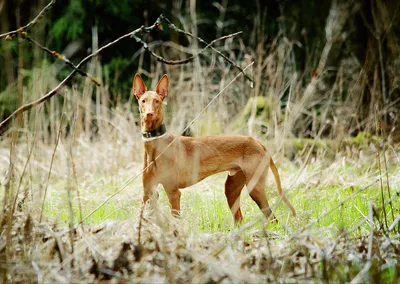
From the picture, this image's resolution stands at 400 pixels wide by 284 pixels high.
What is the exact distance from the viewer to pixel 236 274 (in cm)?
185

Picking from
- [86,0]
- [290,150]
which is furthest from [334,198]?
[86,0]

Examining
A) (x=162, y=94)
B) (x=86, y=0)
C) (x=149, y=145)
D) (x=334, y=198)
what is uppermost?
(x=86, y=0)

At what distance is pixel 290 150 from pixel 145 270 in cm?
410

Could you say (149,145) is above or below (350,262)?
above

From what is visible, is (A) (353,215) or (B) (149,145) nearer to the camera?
(B) (149,145)

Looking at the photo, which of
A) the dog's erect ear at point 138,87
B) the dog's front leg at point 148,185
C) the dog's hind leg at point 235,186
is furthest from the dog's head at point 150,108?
the dog's hind leg at point 235,186

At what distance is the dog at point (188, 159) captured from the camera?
3.21m

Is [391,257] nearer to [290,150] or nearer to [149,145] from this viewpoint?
[149,145]

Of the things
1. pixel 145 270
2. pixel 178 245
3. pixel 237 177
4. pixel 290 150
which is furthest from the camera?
pixel 290 150

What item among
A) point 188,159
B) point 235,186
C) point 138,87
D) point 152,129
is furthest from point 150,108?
point 235,186

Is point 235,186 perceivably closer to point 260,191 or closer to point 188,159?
point 260,191

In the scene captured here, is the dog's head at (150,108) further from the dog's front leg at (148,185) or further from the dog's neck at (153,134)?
the dog's front leg at (148,185)

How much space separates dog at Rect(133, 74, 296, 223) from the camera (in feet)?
10.5

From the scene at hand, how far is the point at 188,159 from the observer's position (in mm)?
3371
